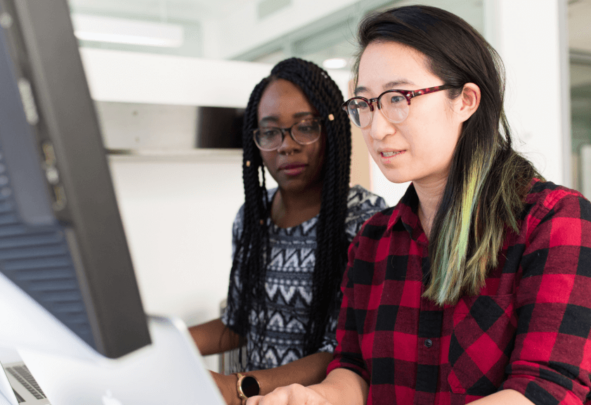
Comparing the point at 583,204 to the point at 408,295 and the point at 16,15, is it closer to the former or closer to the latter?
the point at 408,295

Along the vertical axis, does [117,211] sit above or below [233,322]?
above

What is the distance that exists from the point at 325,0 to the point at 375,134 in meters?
2.71

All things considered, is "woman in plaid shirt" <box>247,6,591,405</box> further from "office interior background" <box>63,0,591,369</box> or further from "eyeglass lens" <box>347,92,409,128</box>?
"office interior background" <box>63,0,591,369</box>

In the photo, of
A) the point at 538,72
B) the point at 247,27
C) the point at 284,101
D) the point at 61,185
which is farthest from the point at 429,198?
the point at 247,27

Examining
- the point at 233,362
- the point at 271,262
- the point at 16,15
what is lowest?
the point at 233,362

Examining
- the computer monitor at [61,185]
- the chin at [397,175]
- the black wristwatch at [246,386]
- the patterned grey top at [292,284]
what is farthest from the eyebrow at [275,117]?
the computer monitor at [61,185]

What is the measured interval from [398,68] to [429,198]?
0.86ft

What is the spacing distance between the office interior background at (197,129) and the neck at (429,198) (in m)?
0.22

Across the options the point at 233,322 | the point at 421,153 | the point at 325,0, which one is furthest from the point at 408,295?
the point at 325,0

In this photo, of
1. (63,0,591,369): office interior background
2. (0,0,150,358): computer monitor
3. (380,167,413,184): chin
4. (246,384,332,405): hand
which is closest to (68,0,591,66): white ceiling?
(63,0,591,369): office interior background

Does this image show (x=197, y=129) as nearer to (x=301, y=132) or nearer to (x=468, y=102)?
(x=301, y=132)

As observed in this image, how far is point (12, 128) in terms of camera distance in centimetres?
27

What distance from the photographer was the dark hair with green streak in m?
0.82

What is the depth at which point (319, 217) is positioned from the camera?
49.9 inches
